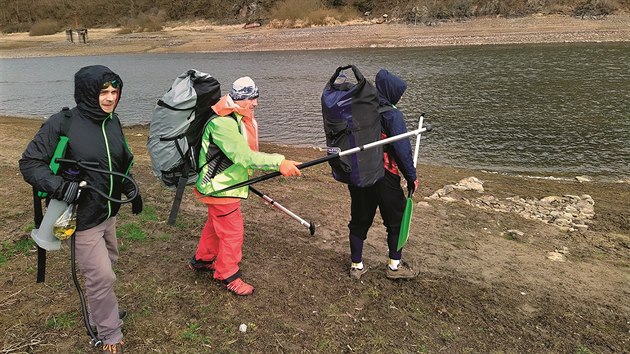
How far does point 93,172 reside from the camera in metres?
3.62

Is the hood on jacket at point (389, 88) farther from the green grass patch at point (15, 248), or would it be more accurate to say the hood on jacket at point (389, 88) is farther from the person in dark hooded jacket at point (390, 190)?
the green grass patch at point (15, 248)

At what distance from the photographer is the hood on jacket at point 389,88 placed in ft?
15.4

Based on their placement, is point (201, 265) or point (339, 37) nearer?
point (201, 265)

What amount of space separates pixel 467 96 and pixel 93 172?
21.4 m

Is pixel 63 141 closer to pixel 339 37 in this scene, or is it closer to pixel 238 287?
pixel 238 287

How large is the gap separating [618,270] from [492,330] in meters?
2.60

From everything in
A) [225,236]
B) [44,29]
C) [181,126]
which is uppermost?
[44,29]

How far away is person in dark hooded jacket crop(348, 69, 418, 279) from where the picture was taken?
4695 millimetres

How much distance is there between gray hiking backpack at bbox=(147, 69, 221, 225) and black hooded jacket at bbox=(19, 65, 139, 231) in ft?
1.40

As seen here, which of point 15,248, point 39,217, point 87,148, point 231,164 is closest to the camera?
point 87,148

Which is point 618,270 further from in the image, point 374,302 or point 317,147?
point 317,147

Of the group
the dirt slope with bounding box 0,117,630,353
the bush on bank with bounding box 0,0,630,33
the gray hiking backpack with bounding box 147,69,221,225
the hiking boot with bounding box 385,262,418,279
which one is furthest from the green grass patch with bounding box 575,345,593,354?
the bush on bank with bounding box 0,0,630,33

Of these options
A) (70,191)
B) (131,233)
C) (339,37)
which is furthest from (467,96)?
(339,37)

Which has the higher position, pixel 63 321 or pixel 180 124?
pixel 180 124
